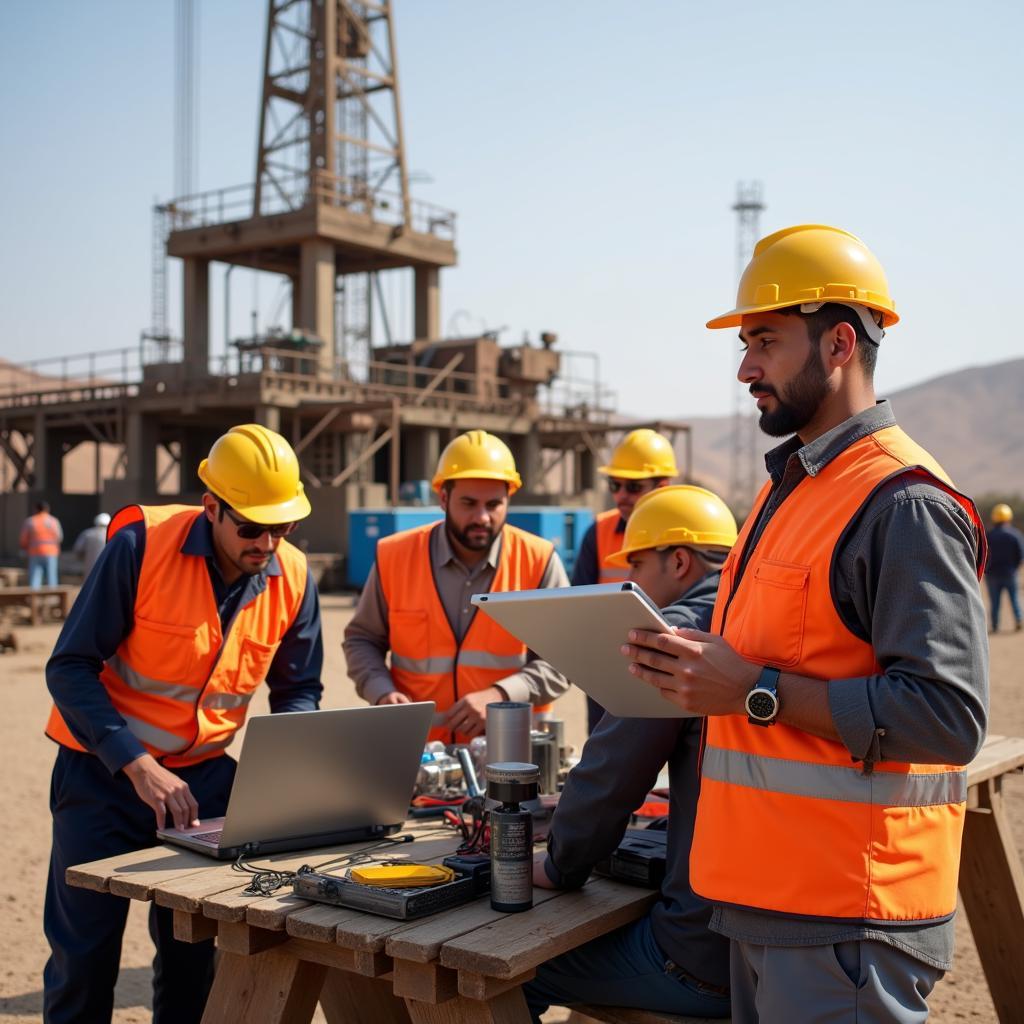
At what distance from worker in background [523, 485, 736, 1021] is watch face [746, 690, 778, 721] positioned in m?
0.78

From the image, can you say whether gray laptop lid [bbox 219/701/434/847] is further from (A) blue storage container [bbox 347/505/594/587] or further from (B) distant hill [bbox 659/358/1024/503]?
(B) distant hill [bbox 659/358/1024/503]

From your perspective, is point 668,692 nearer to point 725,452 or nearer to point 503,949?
point 503,949

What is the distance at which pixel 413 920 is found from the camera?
2918 mm

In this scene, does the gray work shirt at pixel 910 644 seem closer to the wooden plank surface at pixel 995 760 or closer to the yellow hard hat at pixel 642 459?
the wooden plank surface at pixel 995 760

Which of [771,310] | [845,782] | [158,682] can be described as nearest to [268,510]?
[158,682]

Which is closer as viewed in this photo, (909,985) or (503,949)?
(909,985)

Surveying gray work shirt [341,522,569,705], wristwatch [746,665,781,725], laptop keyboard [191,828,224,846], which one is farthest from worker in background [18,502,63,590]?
wristwatch [746,665,781,725]

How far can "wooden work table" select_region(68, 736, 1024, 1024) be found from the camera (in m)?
2.75

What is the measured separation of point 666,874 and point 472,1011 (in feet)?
2.27

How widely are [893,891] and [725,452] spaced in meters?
169

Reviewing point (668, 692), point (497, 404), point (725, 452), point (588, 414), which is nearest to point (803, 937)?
point (668, 692)

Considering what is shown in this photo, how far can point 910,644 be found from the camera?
2.24 m

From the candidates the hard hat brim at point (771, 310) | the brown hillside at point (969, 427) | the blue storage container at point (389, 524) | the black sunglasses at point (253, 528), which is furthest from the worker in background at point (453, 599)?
the brown hillside at point (969, 427)

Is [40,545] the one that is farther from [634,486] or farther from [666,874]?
[666,874]
